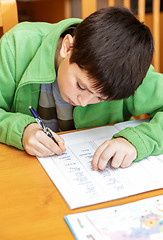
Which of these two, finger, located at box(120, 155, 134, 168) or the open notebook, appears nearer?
the open notebook

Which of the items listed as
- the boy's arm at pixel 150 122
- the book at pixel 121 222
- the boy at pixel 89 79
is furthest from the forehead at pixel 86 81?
the book at pixel 121 222

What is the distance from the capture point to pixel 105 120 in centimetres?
112

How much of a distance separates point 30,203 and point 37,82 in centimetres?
43

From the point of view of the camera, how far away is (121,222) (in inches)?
22.0

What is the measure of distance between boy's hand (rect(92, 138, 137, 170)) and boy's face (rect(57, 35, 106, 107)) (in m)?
0.12

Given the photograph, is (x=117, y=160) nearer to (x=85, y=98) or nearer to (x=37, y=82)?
(x=85, y=98)

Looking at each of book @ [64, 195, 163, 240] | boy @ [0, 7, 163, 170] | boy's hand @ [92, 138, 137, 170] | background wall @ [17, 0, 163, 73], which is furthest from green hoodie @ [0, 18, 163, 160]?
background wall @ [17, 0, 163, 73]

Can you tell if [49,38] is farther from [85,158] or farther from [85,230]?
[85,230]

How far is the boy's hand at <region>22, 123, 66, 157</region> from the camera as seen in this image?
0.79 metres

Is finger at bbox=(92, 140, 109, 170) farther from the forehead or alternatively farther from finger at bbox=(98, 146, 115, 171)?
the forehead

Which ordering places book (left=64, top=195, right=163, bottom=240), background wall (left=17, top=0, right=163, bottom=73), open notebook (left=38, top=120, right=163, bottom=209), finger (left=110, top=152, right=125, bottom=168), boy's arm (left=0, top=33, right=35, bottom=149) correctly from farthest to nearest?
background wall (left=17, top=0, right=163, bottom=73), boy's arm (left=0, top=33, right=35, bottom=149), finger (left=110, top=152, right=125, bottom=168), open notebook (left=38, top=120, right=163, bottom=209), book (left=64, top=195, right=163, bottom=240)

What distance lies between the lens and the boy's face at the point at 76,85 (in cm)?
81

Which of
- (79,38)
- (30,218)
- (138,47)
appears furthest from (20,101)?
(30,218)

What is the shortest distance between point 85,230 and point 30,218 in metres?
0.10
